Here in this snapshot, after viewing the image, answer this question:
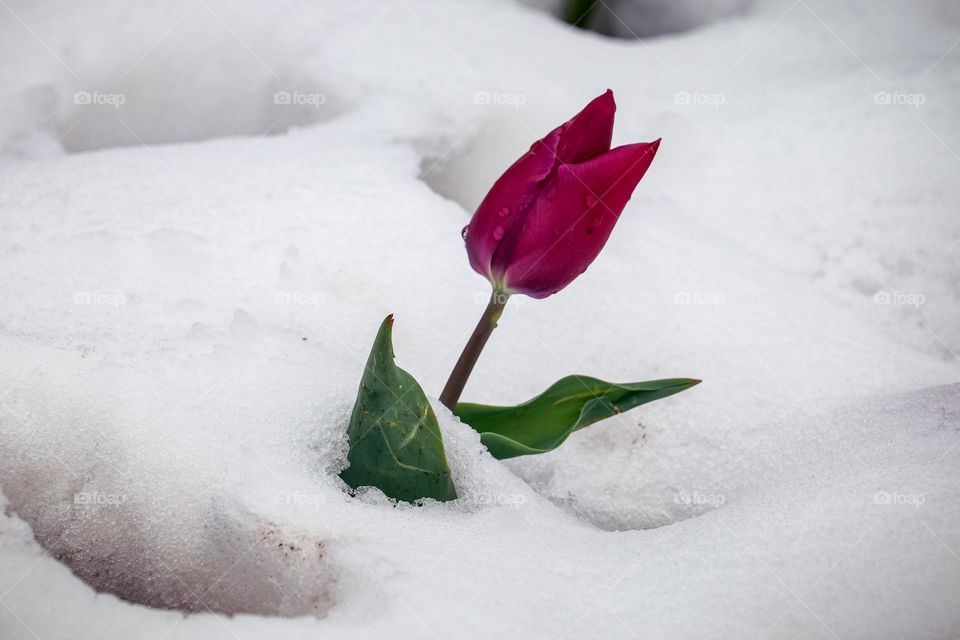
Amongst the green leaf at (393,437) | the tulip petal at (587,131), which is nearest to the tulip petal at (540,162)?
the tulip petal at (587,131)

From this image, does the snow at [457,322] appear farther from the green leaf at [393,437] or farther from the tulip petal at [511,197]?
the tulip petal at [511,197]

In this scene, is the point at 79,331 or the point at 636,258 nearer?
the point at 79,331

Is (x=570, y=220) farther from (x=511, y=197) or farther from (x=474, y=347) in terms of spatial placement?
(x=474, y=347)

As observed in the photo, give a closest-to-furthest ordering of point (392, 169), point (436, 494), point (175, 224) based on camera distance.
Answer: point (436, 494)
point (175, 224)
point (392, 169)

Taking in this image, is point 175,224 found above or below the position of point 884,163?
below

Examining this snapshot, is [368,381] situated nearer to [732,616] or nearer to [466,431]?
[466,431]

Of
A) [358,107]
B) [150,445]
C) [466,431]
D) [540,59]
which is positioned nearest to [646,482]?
[466,431]

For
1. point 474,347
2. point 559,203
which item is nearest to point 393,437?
point 474,347
